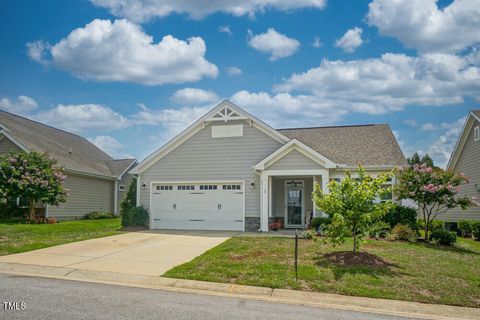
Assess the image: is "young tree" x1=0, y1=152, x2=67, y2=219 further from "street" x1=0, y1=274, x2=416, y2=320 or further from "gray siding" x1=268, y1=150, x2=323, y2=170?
"street" x1=0, y1=274, x2=416, y2=320

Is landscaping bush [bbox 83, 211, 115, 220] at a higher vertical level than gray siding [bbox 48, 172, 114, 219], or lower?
lower

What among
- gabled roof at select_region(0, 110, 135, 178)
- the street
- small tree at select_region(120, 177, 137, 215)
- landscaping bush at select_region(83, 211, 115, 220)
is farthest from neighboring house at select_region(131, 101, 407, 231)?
the street

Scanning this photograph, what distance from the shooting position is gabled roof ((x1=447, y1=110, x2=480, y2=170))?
22503 mm

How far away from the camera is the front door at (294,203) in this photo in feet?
70.8

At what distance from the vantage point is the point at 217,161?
2112 cm

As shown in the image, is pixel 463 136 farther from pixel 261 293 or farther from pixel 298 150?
pixel 261 293

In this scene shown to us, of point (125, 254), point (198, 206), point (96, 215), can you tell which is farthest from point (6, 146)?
point (125, 254)

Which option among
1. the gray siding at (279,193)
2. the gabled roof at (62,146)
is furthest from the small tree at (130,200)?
the gray siding at (279,193)

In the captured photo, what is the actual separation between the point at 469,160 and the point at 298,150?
11028mm

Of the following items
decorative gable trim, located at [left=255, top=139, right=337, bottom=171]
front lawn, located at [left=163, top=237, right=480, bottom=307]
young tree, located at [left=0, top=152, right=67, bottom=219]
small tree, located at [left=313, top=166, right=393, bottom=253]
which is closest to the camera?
front lawn, located at [left=163, top=237, right=480, bottom=307]

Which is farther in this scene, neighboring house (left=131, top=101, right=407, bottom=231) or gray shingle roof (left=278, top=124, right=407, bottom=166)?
gray shingle roof (left=278, top=124, right=407, bottom=166)

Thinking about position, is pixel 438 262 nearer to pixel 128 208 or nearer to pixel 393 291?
pixel 393 291

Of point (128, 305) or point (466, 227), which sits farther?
point (466, 227)

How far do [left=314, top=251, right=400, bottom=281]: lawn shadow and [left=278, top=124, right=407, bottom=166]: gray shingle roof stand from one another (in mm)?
9533
